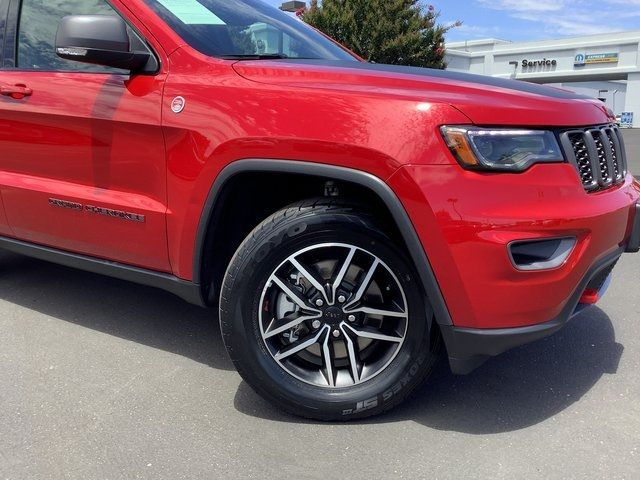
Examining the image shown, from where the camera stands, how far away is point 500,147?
2053 millimetres

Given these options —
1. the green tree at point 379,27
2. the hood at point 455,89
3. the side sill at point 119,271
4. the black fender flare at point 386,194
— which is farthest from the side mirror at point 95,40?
the green tree at point 379,27

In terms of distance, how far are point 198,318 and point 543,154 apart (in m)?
2.21

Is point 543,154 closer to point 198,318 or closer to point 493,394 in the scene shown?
point 493,394

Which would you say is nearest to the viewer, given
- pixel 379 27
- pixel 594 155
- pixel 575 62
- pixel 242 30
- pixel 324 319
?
pixel 594 155

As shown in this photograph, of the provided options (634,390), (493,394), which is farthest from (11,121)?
(634,390)

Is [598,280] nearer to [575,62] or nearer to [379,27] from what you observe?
[379,27]

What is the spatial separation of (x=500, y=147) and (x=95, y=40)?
1.66 metres

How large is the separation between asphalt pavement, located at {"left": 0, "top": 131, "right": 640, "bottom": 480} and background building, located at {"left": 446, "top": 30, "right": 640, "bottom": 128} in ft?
142

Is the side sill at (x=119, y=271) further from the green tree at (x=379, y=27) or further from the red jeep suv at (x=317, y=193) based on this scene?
the green tree at (x=379, y=27)

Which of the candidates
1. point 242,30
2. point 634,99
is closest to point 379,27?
point 242,30

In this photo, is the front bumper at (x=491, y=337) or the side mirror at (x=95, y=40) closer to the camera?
the front bumper at (x=491, y=337)

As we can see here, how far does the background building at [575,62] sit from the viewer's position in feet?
147

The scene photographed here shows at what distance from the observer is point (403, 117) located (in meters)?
2.05

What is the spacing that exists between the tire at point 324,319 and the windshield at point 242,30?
36.2 inches
